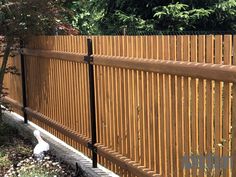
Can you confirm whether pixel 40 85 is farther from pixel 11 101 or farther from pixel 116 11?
pixel 116 11

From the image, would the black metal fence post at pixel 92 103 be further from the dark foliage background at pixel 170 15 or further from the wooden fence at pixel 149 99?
the dark foliage background at pixel 170 15

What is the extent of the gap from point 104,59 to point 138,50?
0.70 metres

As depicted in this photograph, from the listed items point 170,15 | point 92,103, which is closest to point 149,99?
point 92,103

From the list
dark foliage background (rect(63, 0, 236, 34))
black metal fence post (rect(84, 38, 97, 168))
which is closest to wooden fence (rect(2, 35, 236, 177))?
black metal fence post (rect(84, 38, 97, 168))

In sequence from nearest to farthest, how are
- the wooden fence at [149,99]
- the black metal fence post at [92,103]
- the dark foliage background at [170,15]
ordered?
the wooden fence at [149,99] < the black metal fence post at [92,103] < the dark foliage background at [170,15]

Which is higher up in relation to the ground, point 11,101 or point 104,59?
point 104,59

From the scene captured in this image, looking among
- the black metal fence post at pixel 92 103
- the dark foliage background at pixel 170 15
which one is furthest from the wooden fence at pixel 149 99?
the dark foliage background at pixel 170 15

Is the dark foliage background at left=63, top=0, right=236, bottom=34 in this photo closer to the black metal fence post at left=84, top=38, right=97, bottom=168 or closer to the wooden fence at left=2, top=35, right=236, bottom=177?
the wooden fence at left=2, top=35, right=236, bottom=177

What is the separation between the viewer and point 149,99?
4.00m

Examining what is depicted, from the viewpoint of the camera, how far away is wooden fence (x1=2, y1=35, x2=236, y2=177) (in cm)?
313

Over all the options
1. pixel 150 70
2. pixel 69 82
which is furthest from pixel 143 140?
pixel 69 82

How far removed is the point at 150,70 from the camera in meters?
3.85

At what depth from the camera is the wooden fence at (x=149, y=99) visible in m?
3.13

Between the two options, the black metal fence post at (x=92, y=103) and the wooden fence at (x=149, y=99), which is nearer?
the wooden fence at (x=149, y=99)
